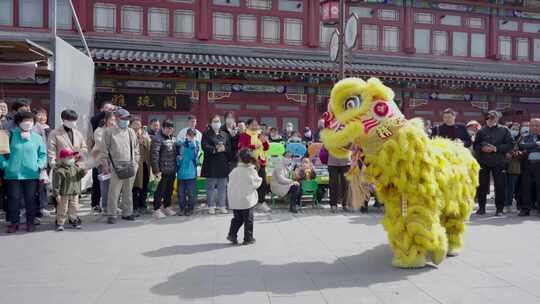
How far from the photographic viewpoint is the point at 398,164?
4.54m

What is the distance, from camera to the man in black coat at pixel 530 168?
26.6 feet

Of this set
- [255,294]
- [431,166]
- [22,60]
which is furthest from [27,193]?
[431,166]

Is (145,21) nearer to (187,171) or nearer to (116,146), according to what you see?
(187,171)

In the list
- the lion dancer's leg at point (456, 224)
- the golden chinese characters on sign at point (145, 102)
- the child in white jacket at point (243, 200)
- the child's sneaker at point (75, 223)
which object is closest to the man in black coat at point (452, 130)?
the lion dancer's leg at point (456, 224)

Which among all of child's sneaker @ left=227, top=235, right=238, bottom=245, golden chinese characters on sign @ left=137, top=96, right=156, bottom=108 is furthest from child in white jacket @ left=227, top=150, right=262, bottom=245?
golden chinese characters on sign @ left=137, top=96, right=156, bottom=108

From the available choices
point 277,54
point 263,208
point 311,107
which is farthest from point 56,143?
point 277,54

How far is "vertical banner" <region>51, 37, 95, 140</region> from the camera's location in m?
7.79

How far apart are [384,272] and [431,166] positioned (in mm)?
1175

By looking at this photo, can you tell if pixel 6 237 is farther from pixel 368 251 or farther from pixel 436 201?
pixel 436 201

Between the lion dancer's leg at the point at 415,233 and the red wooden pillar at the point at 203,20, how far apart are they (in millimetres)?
11755

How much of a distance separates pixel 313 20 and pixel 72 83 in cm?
961

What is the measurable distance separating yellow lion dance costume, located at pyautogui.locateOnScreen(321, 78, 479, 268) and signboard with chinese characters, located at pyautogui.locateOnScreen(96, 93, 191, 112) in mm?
9453

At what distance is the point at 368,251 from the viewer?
5.45 metres

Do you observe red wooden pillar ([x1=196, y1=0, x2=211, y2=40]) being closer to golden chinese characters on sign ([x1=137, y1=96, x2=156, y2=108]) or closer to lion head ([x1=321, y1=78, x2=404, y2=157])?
golden chinese characters on sign ([x1=137, y1=96, x2=156, y2=108])
